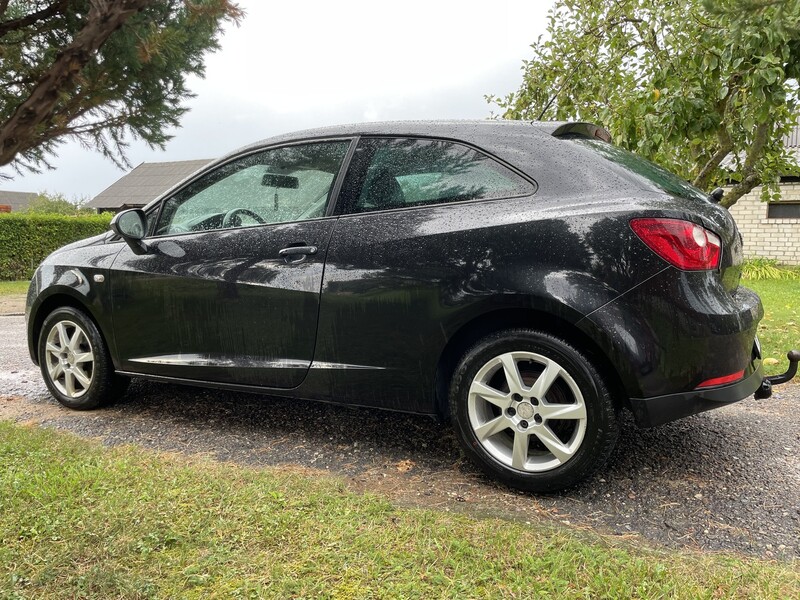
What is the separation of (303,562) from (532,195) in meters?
Result: 1.77

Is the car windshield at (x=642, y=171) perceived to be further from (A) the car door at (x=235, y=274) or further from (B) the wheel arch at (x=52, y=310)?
(B) the wheel arch at (x=52, y=310)

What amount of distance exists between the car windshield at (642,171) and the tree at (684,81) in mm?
1919

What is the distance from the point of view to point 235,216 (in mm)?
3656

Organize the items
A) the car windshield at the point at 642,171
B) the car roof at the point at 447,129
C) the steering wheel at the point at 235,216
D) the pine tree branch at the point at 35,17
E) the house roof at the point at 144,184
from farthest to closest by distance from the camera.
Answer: the house roof at the point at 144,184
the pine tree branch at the point at 35,17
the steering wheel at the point at 235,216
the car roof at the point at 447,129
the car windshield at the point at 642,171

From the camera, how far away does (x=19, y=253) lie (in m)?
16.4

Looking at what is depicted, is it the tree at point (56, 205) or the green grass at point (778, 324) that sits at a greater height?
the tree at point (56, 205)

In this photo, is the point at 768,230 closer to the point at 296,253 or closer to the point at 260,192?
the point at 260,192

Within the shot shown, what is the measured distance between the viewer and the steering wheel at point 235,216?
3.61 m

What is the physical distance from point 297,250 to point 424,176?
29.3 inches

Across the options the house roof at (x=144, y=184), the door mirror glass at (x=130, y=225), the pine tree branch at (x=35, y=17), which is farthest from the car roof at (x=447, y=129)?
the house roof at (x=144, y=184)

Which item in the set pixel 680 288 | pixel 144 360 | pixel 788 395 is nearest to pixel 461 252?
pixel 680 288

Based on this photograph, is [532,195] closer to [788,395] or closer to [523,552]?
[523,552]

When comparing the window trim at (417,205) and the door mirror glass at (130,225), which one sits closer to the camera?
the window trim at (417,205)

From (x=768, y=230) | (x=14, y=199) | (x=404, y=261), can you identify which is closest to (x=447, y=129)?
(x=404, y=261)
